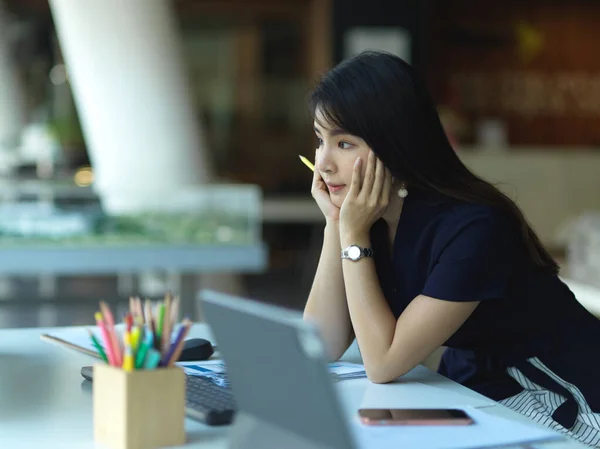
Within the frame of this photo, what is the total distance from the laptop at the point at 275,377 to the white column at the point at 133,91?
14.7ft

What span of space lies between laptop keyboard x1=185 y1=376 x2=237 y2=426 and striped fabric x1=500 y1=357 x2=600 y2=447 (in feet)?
1.91

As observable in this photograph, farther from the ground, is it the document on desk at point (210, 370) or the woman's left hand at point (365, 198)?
the woman's left hand at point (365, 198)

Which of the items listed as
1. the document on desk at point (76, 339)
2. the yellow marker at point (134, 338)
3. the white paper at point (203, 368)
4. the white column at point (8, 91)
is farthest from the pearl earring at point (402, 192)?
the white column at point (8, 91)

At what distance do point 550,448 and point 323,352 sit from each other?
390mm

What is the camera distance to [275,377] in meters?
1.11

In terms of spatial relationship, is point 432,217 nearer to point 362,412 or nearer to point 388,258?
point 388,258

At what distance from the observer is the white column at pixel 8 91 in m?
8.93

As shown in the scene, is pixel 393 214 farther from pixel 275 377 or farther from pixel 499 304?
pixel 275 377

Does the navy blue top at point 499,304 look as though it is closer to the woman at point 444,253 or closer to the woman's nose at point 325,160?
the woman at point 444,253

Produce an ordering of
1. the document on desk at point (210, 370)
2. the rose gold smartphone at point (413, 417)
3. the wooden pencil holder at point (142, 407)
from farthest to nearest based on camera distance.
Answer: the document on desk at point (210, 370), the rose gold smartphone at point (413, 417), the wooden pencil holder at point (142, 407)

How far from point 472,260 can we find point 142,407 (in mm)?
703

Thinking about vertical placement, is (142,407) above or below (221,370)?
above

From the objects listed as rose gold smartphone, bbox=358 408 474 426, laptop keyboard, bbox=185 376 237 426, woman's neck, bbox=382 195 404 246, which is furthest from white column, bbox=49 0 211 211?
rose gold smartphone, bbox=358 408 474 426

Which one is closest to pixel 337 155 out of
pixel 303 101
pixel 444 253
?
pixel 444 253
